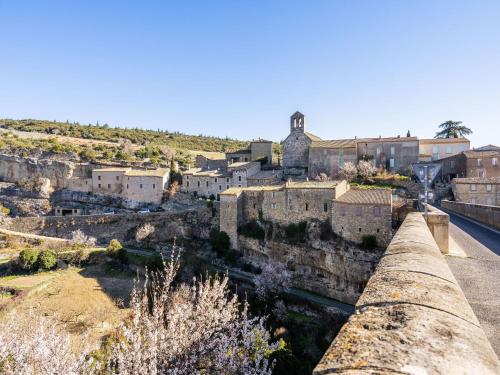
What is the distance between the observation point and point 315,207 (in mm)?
29922

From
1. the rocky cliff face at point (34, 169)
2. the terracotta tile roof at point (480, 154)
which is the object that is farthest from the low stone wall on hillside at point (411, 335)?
the rocky cliff face at point (34, 169)

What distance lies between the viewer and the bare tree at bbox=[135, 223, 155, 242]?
39.7 m

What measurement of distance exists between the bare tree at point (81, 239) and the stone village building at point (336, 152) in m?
24.1

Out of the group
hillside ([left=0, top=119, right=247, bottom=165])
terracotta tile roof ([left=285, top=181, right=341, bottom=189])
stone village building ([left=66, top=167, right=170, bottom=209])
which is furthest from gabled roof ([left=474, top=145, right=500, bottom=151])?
hillside ([left=0, top=119, right=247, bottom=165])

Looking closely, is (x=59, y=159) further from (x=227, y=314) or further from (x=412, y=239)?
(x=412, y=239)

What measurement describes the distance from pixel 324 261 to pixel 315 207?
467cm

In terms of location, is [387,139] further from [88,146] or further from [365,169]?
[88,146]

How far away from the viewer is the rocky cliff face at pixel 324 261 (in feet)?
84.9

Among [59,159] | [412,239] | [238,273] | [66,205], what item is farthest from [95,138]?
[412,239]

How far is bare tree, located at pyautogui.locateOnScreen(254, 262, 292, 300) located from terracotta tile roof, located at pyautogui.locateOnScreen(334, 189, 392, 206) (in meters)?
7.56

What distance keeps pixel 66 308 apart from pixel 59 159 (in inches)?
1300

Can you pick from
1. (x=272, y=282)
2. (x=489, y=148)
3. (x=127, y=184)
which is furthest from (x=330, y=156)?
(x=127, y=184)

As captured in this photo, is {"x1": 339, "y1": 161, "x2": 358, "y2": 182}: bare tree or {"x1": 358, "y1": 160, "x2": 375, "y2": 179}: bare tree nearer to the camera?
{"x1": 358, "y1": 160, "x2": 375, "y2": 179}: bare tree

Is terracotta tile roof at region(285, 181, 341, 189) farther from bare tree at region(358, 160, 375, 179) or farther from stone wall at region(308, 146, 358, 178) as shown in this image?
stone wall at region(308, 146, 358, 178)
